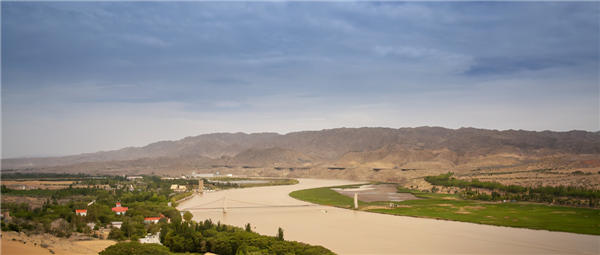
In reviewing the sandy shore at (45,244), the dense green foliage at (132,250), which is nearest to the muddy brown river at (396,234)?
the dense green foliage at (132,250)

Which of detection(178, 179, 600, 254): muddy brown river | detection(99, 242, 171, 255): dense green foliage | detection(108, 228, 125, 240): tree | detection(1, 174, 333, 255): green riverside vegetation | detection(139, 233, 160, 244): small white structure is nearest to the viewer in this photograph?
detection(99, 242, 171, 255): dense green foliage

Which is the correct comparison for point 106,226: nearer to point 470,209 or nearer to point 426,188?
point 470,209

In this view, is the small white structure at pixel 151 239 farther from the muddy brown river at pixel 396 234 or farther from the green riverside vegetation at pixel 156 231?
the muddy brown river at pixel 396 234

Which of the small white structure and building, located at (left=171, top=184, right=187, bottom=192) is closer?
the small white structure

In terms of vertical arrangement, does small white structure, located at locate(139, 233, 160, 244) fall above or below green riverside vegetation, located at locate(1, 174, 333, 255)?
below

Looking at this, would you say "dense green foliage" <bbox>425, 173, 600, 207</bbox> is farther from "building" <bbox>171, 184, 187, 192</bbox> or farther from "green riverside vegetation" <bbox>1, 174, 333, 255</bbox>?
"building" <bbox>171, 184, 187, 192</bbox>

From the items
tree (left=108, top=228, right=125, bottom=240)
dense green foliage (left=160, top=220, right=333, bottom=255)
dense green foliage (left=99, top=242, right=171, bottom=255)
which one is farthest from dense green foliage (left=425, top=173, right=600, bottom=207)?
dense green foliage (left=99, top=242, right=171, bottom=255)
